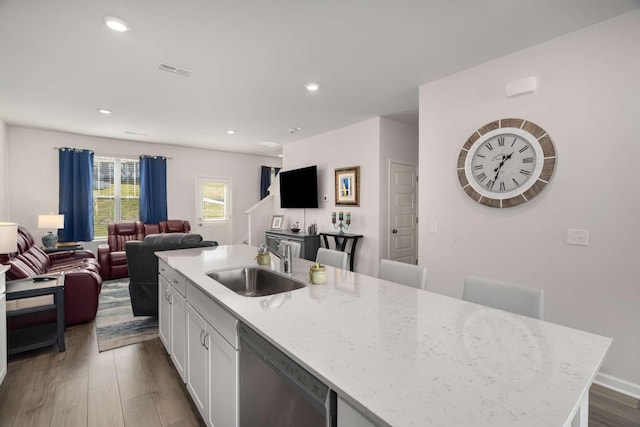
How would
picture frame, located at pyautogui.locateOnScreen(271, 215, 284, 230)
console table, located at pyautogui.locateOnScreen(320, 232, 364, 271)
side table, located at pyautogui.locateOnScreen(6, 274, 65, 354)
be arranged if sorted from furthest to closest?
picture frame, located at pyautogui.locateOnScreen(271, 215, 284, 230) → console table, located at pyautogui.locateOnScreen(320, 232, 364, 271) → side table, located at pyautogui.locateOnScreen(6, 274, 65, 354)

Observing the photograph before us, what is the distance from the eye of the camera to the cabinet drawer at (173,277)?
7.00 feet

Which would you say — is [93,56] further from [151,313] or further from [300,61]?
[151,313]

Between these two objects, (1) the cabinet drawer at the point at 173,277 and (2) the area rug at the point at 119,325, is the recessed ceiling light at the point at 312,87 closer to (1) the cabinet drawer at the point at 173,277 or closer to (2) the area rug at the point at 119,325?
(1) the cabinet drawer at the point at 173,277

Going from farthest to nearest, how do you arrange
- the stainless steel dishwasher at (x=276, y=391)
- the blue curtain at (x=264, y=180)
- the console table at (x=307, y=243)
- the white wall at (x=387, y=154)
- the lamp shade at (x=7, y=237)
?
the blue curtain at (x=264, y=180) → the console table at (x=307, y=243) → the white wall at (x=387, y=154) → the lamp shade at (x=7, y=237) → the stainless steel dishwasher at (x=276, y=391)

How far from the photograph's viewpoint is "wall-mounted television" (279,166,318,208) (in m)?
5.62

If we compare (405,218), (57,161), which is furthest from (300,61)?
(57,161)

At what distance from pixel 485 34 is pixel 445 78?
2.63ft

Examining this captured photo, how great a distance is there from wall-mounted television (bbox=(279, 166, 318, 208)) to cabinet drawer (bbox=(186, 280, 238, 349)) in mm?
3811

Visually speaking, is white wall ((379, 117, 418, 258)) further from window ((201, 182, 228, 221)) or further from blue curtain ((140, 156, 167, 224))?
blue curtain ((140, 156, 167, 224))

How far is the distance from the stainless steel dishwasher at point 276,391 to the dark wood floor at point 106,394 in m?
0.92

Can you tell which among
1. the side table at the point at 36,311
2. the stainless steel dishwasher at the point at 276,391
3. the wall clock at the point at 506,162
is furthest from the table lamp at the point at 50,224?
the wall clock at the point at 506,162

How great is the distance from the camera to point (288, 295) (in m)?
1.60

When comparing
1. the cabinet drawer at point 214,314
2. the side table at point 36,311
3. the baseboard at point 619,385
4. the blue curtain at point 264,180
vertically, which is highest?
the blue curtain at point 264,180

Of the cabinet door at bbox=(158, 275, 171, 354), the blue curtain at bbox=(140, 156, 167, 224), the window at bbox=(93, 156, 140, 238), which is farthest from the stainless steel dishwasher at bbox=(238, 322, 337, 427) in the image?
the window at bbox=(93, 156, 140, 238)
